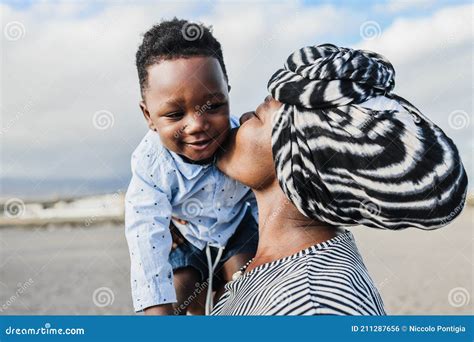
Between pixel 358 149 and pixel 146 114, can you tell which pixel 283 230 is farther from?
pixel 146 114

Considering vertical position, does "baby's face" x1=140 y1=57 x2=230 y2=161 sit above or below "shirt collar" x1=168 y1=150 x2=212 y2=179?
above

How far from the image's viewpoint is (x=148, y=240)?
233cm

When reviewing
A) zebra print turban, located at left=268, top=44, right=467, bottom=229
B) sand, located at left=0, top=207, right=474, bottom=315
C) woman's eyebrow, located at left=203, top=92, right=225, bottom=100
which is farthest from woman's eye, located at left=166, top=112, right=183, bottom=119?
sand, located at left=0, top=207, right=474, bottom=315

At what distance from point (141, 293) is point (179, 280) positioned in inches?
9.5

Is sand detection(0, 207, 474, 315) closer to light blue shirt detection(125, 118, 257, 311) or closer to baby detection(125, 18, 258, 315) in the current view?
baby detection(125, 18, 258, 315)

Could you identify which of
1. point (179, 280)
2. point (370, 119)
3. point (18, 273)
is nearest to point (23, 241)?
point (18, 273)

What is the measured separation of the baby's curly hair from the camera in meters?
2.20

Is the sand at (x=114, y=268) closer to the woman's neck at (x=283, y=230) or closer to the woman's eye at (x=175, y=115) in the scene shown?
the woman's neck at (x=283, y=230)

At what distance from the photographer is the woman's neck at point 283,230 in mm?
1920

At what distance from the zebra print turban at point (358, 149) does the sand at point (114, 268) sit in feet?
9.14

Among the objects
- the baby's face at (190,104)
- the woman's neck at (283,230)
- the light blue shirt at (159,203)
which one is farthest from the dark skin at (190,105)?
the woman's neck at (283,230)

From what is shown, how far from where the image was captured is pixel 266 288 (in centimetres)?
175

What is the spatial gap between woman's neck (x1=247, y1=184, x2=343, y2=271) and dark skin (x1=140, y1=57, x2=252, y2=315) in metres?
0.29

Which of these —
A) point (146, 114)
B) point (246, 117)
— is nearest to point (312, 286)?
point (246, 117)
